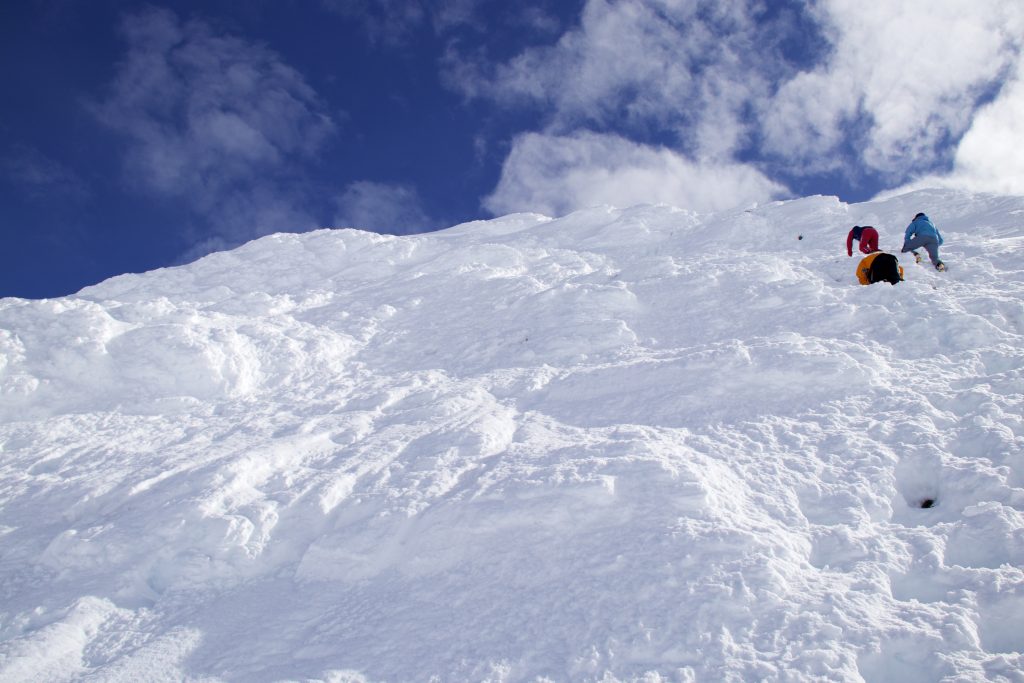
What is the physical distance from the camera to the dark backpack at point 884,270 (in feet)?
39.4

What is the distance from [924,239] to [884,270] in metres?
2.10

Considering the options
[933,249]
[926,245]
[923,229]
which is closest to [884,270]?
[933,249]

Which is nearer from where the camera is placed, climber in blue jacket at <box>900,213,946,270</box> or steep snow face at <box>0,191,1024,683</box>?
steep snow face at <box>0,191,1024,683</box>

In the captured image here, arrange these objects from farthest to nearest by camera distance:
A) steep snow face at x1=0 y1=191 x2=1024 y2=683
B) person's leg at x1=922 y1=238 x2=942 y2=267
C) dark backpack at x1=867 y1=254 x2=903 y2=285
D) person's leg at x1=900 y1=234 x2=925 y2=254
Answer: person's leg at x1=900 y1=234 x2=925 y2=254, person's leg at x1=922 y1=238 x2=942 y2=267, dark backpack at x1=867 y1=254 x2=903 y2=285, steep snow face at x1=0 y1=191 x2=1024 y2=683

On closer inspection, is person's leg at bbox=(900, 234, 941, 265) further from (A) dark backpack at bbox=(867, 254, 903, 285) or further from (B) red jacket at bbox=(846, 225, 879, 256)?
(A) dark backpack at bbox=(867, 254, 903, 285)

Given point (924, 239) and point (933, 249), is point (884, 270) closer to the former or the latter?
point (933, 249)

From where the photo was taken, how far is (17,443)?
11.1 m

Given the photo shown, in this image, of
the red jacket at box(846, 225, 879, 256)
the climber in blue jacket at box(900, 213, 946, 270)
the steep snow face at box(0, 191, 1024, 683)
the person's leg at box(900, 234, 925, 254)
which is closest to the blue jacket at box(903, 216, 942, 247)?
the climber in blue jacket at box(900, 213, 946, 270)

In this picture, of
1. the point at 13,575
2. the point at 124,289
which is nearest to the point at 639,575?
the point at 13,575

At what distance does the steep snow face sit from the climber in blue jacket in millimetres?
527

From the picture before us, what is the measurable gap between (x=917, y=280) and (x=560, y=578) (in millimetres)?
10326

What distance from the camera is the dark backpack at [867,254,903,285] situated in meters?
12.0

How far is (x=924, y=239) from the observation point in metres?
13.3

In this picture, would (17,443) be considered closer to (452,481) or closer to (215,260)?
(452,481)
